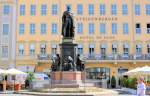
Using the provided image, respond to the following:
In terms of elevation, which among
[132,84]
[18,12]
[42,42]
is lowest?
[132,84]

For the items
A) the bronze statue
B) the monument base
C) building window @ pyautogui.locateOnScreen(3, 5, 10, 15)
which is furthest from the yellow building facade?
the monument base

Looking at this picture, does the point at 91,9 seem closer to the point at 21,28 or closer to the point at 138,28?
the point at 138,28

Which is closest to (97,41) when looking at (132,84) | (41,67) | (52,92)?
(41,67)

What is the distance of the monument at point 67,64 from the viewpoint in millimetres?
24688

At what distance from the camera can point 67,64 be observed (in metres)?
25.2

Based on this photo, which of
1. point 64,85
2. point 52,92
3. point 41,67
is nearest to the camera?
point 52,92

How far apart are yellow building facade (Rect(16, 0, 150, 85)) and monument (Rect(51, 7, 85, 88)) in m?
25.2

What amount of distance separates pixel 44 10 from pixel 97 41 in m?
9.50

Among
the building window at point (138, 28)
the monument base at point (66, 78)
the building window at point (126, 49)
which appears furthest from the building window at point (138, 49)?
the monument base at point (66, 78)

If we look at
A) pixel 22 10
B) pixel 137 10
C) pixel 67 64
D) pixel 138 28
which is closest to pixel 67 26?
pixel 67 64

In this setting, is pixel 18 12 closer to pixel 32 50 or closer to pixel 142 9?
pixel 32 50

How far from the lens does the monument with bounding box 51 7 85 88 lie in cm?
2469

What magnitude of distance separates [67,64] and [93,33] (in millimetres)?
28063

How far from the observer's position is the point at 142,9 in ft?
177
